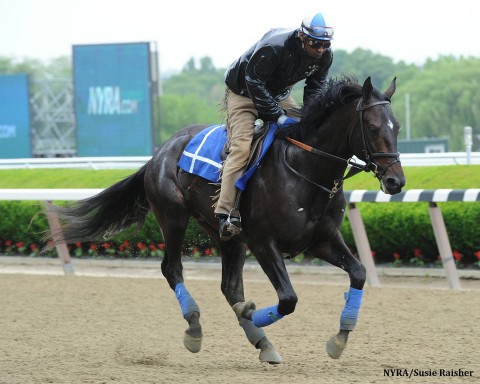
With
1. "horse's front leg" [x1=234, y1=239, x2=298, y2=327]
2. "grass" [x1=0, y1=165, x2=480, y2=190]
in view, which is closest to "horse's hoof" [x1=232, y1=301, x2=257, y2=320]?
"horse's front leg" [x1=234, y1=239, x2=298, y2=327]

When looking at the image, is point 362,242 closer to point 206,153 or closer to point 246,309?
point 206,153

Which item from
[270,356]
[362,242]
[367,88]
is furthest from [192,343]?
[362,242]

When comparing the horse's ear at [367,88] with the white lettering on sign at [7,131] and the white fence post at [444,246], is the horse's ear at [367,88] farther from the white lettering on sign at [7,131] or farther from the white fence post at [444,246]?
the white lettering on sign at [7,131]

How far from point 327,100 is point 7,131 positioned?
73.8ft

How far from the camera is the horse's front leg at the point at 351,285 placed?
5.00m

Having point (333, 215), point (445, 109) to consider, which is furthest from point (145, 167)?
point (445, 109)

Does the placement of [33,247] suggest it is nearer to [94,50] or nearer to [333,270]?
[333,270]

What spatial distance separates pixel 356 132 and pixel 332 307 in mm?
2634

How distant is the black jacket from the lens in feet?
17.1

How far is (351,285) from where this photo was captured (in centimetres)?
513

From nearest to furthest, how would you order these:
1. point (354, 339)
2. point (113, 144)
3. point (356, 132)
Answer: point (356, 132), point (354, 339), point (113, 144)

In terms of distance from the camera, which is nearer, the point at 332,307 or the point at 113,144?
the point at 332,307

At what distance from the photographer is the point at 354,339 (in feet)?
19.4

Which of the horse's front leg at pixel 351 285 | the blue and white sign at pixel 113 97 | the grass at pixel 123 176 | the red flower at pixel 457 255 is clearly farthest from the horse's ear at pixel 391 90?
the blue and white sign at pixel 113 97
